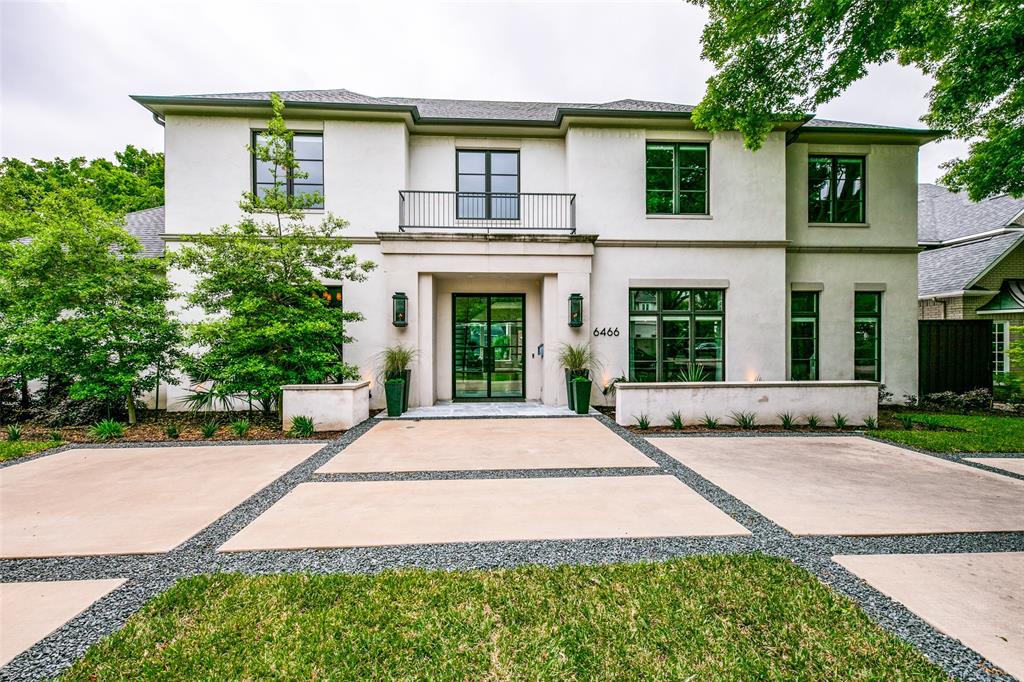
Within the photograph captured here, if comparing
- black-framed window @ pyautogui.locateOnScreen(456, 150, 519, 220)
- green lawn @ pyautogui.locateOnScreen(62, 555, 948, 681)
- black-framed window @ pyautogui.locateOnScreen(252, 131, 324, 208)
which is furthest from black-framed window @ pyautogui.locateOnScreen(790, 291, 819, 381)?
black-framed window @ pyautogui.locateOnScreen(252, 131, 324, 208)

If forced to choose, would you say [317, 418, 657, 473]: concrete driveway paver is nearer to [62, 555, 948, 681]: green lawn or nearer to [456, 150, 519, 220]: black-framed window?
[62, 555, 948, 681]: green lawn

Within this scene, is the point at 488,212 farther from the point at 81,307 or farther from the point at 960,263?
the point at 960,263

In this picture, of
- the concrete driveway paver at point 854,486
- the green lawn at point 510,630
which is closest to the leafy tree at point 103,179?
the green lawn at point 510,630

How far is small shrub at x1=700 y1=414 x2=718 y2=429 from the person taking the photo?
8.24 meters

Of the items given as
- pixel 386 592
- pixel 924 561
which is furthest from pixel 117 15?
pixel 924 561

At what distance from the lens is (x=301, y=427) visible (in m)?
7.73

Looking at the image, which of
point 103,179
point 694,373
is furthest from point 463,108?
point 103,179

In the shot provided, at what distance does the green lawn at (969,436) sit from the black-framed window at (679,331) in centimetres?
406

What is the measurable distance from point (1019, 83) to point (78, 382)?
19.6 metres

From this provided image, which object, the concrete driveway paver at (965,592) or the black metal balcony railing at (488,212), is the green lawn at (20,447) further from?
the concrete driveway paver at (965,592)

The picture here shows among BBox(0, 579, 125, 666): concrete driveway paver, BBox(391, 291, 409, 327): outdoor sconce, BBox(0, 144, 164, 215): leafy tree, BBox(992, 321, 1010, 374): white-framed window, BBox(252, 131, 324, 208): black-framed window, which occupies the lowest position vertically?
BBox(0, 579, 125, 666): concrete driveway paver

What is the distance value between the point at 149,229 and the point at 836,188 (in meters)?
20.9

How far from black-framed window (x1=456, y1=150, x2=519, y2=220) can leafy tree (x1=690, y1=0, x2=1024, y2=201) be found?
4.86 m

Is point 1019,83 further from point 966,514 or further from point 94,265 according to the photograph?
point 94,265
